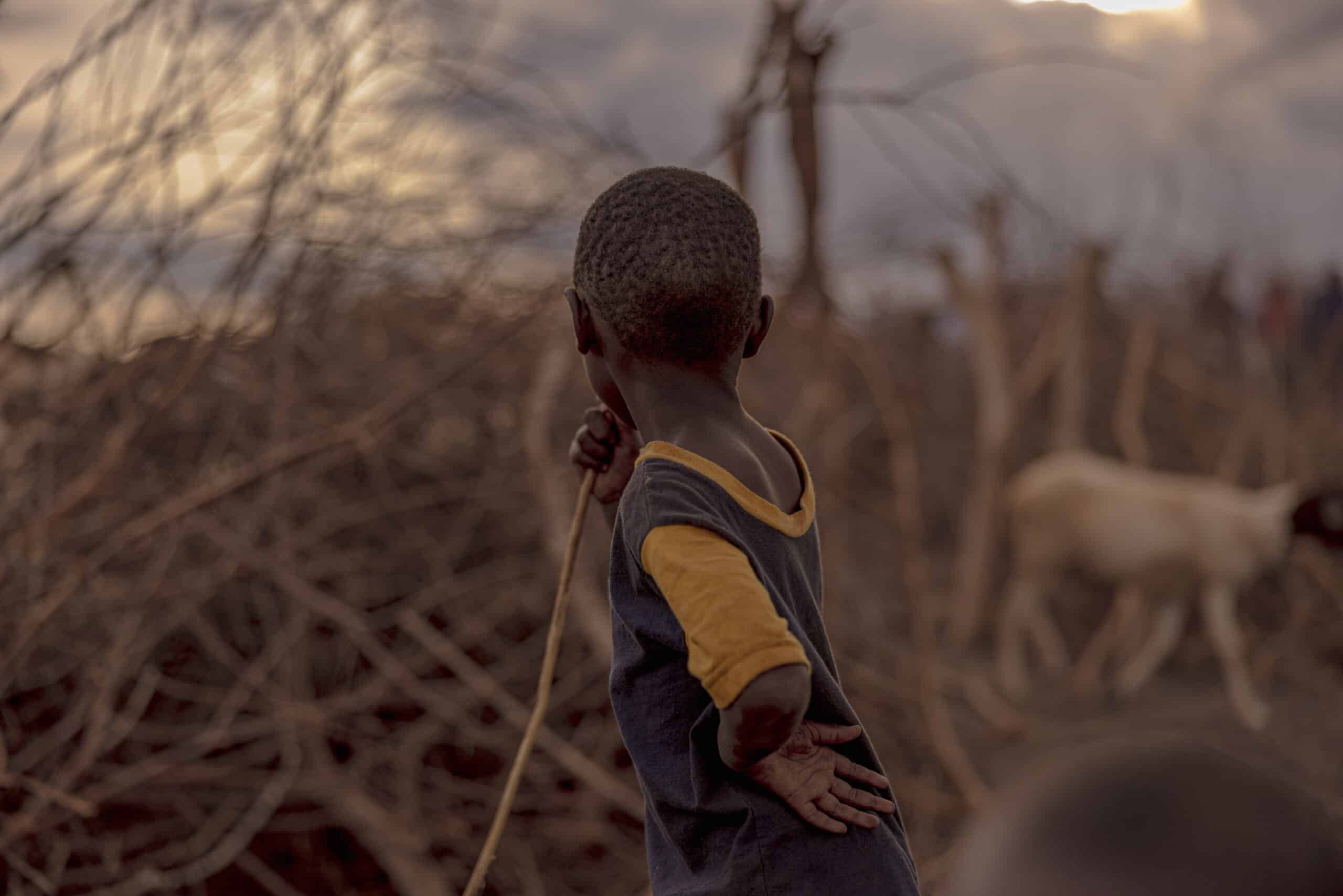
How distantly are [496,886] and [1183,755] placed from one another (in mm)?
2162

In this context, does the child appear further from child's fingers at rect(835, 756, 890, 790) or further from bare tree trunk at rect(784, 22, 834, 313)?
bare tree trunk at rect(784, 22, 834, 313)

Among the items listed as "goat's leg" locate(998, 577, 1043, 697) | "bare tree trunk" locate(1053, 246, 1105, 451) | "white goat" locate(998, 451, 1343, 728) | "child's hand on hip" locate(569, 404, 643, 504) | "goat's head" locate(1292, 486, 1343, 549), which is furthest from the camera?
"bare tree trunk" locate(1053, 246, 1105, 451)

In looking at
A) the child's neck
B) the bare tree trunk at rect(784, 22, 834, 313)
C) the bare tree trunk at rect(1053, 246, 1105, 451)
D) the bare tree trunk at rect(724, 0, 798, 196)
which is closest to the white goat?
the bare tree trunk at rect(1053, 246, 1105, 451)

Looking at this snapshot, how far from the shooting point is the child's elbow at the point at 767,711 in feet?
1.82

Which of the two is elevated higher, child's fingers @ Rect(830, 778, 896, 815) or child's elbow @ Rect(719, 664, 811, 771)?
child's elbow @ Rect(719, 664, 811, 771)

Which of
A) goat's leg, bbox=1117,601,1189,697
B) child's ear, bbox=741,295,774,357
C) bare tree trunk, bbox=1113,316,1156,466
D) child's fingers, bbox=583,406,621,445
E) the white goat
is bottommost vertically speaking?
goat's leg, bbox=1117,601,1189,697

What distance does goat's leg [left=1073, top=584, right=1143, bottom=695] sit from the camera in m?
5.43

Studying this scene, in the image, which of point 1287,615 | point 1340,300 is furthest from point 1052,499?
point 1340,300

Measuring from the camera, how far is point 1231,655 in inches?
200

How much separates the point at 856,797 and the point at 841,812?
2 centimetres

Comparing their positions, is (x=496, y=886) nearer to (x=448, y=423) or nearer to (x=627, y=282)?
(x=448, y=423)

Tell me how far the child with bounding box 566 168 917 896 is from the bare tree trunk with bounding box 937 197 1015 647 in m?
4.93

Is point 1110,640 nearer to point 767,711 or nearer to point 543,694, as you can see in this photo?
point 543,694

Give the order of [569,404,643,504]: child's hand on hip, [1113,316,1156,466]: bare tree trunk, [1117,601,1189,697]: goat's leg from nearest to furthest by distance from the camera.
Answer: [569,404,643,504]: child's hand on hip, [1117,601,1189,697]: goat's leg, [1113,316,1156,466]: bare tree trunk
